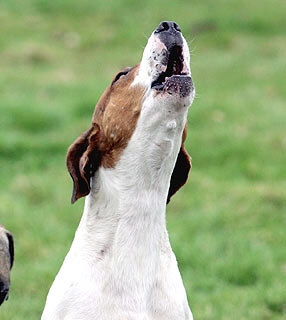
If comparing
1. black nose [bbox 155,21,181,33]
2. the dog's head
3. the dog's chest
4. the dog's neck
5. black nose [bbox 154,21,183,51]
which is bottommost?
the dog's chest

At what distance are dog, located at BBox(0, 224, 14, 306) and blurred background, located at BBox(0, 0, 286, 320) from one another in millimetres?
2333

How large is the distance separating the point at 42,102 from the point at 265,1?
8.11m

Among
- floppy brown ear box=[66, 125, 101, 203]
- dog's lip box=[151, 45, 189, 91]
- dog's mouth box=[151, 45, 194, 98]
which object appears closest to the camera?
dog's mouth box=[151, 45, 194, 98]

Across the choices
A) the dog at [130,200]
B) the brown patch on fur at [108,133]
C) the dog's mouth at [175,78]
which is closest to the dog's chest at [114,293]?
the dog at [130,200]

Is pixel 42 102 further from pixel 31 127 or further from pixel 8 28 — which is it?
pixel 8 28

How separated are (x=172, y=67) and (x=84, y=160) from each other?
2.36 ft

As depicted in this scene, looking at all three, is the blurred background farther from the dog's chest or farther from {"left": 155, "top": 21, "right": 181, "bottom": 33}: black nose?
{"left": 155, "top": 21, "right": 181, "bottom": 33}: black nose

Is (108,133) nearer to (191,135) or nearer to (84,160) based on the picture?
(84,160)

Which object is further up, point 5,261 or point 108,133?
point 108,133

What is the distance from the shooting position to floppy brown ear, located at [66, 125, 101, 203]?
5.64m

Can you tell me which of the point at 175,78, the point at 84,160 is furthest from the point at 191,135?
the point at 175,78

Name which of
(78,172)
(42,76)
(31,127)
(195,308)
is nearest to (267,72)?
(42,76)

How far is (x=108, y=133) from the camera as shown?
5.57 meters

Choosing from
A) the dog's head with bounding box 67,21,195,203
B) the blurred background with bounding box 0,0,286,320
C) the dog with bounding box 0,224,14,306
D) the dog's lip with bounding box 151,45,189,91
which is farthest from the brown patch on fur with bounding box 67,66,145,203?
the blurred background with bounding box 0,0,286,320
